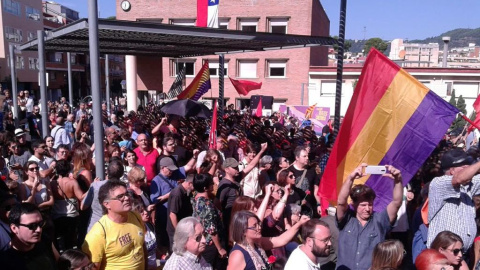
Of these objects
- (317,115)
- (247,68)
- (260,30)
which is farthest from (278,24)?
(317,115)

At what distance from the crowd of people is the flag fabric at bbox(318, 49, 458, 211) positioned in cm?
25

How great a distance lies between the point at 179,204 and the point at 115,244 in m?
1.19

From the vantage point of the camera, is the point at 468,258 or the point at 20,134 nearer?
the point at 468,258

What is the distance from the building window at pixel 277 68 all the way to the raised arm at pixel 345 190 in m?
27.3

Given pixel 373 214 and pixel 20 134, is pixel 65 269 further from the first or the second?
pixel 20 134

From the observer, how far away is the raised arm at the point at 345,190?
358cm

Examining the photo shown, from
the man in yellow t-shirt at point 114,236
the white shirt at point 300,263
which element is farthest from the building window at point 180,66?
the white shirt at point 300,263

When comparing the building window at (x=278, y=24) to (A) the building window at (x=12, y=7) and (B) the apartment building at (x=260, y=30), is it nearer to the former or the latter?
(B) the apartment building at (x=260, y=30)

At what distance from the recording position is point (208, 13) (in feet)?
29.7

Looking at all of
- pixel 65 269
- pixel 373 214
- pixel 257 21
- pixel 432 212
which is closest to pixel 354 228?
pixel 373 214

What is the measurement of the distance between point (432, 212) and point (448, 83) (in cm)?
2967

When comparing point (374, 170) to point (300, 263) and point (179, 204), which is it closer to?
point (300, 263)

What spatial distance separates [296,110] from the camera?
61.1ft

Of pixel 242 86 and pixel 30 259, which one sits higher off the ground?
pixel 242 86
